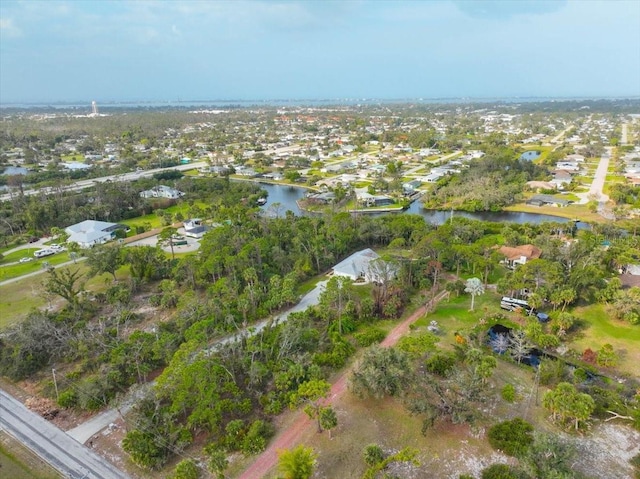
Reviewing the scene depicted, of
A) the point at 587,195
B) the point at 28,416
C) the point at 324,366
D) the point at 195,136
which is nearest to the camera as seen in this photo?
the point at 28,416

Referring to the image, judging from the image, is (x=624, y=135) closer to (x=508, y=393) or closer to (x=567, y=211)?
(x=567, y=211)

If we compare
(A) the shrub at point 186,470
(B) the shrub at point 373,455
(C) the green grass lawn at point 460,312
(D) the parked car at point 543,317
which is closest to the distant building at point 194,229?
(C) the green grass lawn at point 460,312

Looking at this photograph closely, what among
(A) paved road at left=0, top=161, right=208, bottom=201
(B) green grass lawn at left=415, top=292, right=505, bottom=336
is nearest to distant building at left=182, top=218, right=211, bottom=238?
(A) paved road at left=0, top=161, right=208, bottom=201

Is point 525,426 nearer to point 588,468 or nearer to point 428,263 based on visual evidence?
point 588,468

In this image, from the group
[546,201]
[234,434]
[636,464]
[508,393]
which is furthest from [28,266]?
[546,201]

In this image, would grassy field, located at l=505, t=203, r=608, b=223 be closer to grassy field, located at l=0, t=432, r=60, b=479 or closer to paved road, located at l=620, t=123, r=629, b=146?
grassy field, located at l=0, t=432, r=60, b=479

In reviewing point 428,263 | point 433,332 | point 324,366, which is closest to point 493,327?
point 433,332
